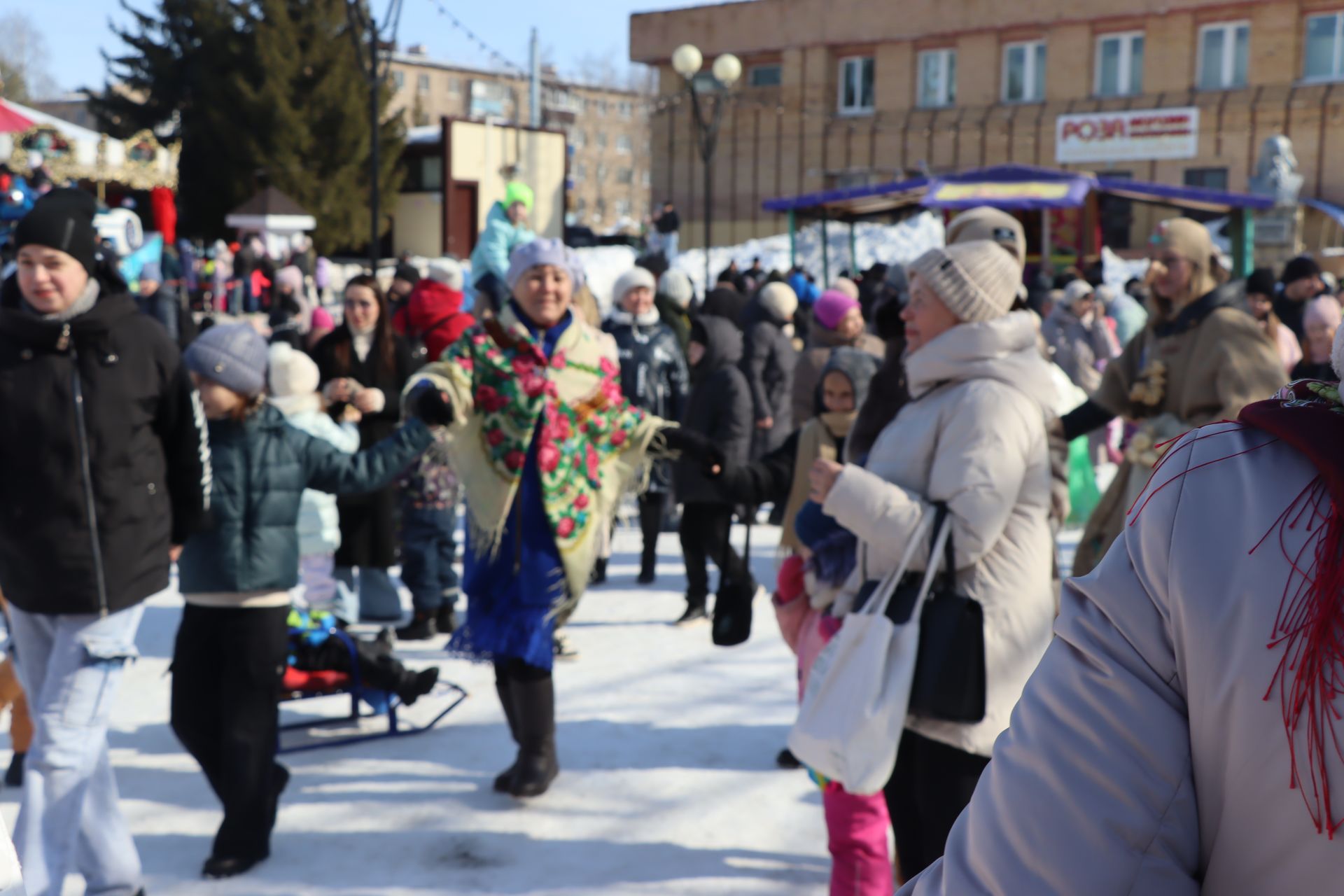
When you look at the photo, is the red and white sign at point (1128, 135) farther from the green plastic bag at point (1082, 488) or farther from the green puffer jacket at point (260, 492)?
the green puffer jacket at point (260, 492)

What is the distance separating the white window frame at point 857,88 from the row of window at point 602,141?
45.2 metres

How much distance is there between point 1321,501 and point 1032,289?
15.2 metres

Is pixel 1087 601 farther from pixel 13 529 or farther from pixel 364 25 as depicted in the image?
pixel 364 25

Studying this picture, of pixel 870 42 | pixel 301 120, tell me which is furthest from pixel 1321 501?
pixel 870 42

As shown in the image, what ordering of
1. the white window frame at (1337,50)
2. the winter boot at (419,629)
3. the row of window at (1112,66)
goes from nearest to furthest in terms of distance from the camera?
1. the winter boot at (419,629)
2. the white window frame at (1337,50)
3. the row of window at (1112,66)

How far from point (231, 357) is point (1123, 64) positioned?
34.0 m

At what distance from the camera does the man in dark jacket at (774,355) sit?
8.52 metres

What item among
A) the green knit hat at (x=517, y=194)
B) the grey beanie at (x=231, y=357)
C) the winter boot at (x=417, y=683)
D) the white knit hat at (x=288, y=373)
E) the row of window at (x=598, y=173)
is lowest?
the winter boot at (x=417, y=683)

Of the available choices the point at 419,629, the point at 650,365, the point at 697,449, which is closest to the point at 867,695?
the point at 697,449

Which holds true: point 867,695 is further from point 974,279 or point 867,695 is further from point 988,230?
point 988,230

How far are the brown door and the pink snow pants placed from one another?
106ft

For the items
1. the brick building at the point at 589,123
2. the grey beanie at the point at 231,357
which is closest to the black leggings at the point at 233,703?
the grey beanie at the point at 231,357

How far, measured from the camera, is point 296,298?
509 inches

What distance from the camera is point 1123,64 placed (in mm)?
33594
